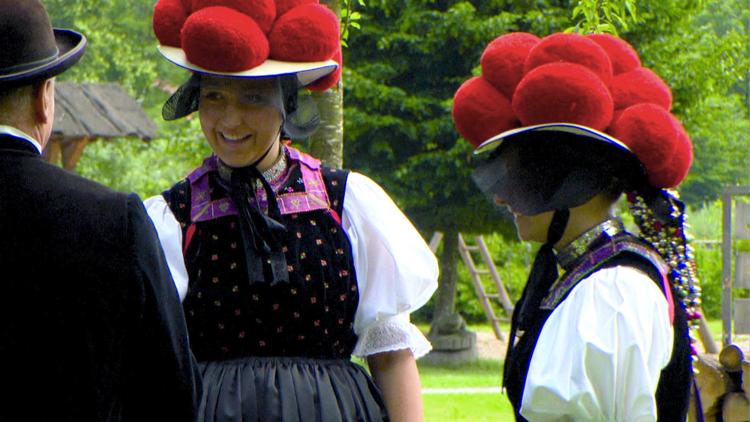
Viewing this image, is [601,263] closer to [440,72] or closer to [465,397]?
[465,397]

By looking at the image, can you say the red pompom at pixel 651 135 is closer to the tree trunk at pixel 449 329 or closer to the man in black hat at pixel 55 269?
the man in black hat at pixel 55 269

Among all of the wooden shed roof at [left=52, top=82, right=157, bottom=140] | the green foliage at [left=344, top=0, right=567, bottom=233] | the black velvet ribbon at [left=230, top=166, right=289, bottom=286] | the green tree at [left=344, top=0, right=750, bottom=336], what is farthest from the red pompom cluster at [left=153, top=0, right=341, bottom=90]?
the wooden shed roof at [left=52, top=82, right=157, bottom=140]

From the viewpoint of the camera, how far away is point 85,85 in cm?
1611

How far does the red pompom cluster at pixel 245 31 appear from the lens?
2.78 meters

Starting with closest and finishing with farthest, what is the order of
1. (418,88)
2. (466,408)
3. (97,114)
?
(466,408) < (418,88) < (97,114)

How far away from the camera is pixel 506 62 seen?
9.18 ft

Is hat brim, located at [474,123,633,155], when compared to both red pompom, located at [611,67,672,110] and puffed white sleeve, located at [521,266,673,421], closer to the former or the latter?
red pompom, located at [611,67,672,110]

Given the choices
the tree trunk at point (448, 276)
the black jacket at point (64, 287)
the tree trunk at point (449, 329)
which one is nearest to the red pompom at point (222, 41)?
the black jacket at point (64, 287)

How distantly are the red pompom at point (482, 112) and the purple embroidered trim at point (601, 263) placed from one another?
13.3 inches

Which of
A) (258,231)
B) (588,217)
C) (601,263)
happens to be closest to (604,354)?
(601,263)

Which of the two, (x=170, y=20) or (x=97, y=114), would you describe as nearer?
(x=170, y=20)

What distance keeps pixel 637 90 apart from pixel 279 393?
102 cm

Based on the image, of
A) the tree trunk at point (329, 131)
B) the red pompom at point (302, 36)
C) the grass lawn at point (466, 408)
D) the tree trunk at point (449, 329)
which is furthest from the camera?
the tree trunk at point (449, 329)

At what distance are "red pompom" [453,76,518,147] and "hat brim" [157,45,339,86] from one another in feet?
1.09
